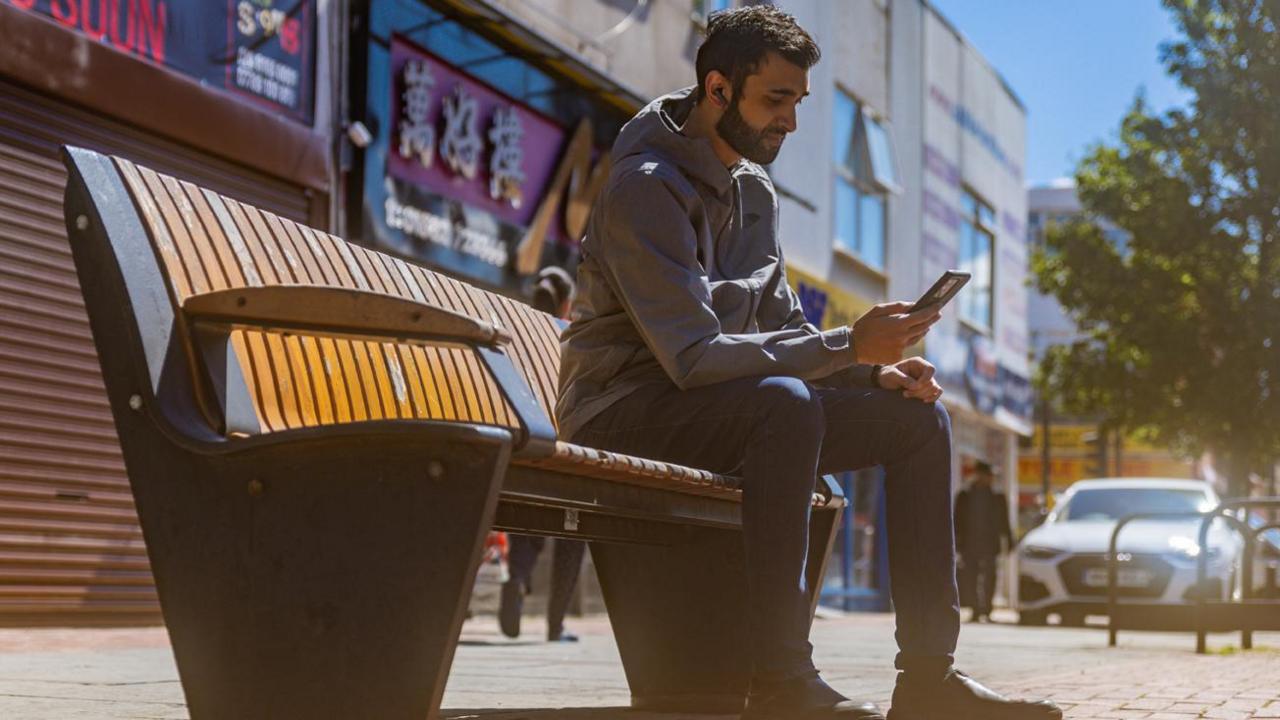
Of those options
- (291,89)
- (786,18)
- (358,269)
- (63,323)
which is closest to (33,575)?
(63,323)

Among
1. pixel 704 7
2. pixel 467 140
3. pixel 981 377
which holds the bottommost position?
pixel 467 140

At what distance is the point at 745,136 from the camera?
3.81m

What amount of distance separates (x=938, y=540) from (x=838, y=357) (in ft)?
1.46

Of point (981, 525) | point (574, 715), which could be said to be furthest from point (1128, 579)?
point (574, 715)

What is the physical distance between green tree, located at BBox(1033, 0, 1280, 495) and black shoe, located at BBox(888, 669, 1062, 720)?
22799 mm

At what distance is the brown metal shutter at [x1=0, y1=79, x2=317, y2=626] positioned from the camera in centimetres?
880

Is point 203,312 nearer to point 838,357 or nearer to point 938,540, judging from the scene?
point 838,357

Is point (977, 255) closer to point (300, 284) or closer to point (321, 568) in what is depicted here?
point (300, 284)

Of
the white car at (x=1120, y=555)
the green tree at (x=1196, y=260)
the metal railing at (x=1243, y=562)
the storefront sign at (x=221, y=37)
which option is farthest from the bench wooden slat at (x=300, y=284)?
the green tree at (x=1196, y=260)

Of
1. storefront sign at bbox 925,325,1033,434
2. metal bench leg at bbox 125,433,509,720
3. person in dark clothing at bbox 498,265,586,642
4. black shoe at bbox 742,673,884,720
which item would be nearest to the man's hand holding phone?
black shoe at bbox 742,673,884,720

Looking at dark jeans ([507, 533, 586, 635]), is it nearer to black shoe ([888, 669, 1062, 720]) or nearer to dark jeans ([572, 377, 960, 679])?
dark jeans ([572, 377, 960, 679])

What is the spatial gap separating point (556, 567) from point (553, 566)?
0.02 m

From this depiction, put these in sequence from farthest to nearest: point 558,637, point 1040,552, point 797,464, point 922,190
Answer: point 922,190
point 1040,552
point 558,637
point 797,464

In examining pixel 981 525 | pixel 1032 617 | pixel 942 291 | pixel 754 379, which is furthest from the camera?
pixel 981 525
